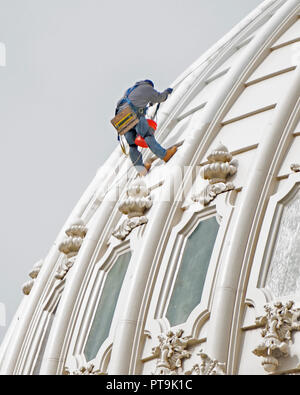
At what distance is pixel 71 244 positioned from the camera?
30.5 metres

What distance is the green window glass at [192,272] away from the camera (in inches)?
981

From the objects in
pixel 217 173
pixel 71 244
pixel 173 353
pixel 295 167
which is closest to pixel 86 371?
pixel 173 353

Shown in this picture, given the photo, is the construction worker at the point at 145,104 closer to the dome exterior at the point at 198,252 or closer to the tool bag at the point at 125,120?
the tool bag at the point at 125,120

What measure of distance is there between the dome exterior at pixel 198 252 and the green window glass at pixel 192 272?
0.03m

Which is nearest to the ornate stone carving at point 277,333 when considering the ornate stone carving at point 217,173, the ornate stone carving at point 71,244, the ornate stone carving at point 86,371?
the ornate stone carving at point 217,173

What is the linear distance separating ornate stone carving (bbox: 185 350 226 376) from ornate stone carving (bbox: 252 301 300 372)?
28.0 inches

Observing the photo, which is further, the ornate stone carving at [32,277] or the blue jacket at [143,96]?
the ornate stone carving at [32,277]

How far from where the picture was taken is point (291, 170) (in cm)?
2500

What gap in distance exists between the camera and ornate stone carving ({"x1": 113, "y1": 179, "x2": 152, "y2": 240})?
91.5ft

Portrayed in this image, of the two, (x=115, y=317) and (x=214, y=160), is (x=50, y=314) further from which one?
(x=214, y=160)

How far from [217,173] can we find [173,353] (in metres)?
4.39

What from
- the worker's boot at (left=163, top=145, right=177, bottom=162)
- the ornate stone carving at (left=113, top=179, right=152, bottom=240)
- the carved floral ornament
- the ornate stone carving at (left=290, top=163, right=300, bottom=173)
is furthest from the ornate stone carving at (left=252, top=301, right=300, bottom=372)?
the worker's boot at (left=163, top=145, right=177, bottom=162)

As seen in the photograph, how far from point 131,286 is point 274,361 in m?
5.02

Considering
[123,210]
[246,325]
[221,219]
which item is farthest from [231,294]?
[123,210]
